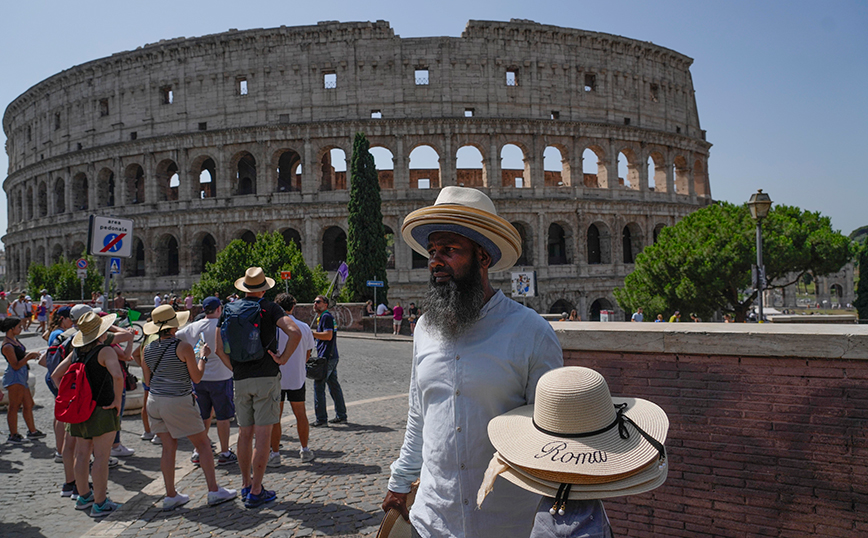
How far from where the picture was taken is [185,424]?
5.25 metres

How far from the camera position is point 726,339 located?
3697 millimetres

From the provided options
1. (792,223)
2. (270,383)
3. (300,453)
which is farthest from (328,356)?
(792,223)

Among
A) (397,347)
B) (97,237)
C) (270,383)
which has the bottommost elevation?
(397,347)

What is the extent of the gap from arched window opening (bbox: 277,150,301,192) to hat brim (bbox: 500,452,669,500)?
1429 inches

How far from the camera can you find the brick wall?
344 centimetres

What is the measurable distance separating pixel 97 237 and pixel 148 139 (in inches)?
1266

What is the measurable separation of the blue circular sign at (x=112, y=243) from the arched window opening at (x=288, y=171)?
29.6 m

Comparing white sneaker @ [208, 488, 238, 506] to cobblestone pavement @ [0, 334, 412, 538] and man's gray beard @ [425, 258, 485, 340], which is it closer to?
cobblestone pavement @ [0, 334, 412, 538]

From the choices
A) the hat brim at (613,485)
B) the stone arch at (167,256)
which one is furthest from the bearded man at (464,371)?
the stone arch at (167,256)

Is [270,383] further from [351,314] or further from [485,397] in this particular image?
[351,314]

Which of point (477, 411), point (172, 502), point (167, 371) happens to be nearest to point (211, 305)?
point (167, 371)

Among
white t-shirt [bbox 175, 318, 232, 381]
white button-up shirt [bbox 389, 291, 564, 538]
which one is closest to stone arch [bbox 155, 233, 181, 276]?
white t-shirt [bbox 175, 318, 232, 381]

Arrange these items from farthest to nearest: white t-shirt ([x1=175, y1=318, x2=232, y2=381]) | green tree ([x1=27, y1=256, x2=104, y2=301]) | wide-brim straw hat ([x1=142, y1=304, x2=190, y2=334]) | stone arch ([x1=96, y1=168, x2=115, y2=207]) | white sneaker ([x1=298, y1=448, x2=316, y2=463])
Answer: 1. stone arch ([x1=96, y1=168, x2=115, y2=207])
2. green tree ([x1=27, y1=256, x2=104, y2=301])
3. white sneaker ([x1=298, y1=448, x2=316, y2=463])
4. white t-shirt ([x1=175, y1=318, x2=232, y2=381])
5. wide-brim straw hat ([x1=142, y1=304, x2=190, y2=334])

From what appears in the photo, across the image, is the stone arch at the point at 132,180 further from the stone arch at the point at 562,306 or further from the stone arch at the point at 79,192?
the stone arch at the point at 562,306
